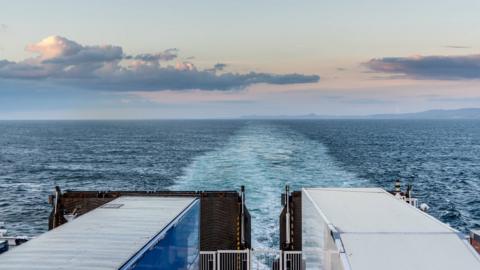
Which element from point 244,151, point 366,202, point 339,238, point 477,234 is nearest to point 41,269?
point 339,238

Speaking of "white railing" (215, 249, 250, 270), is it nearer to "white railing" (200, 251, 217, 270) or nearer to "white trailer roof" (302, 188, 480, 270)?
"white railing" (200, 251, 217, 270)

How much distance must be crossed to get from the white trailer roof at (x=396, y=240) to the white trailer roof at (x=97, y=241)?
13.0 feet

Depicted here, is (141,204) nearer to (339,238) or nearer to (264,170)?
(339,238)


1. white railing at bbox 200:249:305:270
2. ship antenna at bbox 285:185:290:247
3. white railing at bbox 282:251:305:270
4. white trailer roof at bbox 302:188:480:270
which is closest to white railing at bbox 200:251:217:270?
white railing at bbox 200:249:305:270

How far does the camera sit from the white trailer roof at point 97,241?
7.89 m

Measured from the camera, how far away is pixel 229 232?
64.3 ft

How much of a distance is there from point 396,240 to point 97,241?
5.84 meters

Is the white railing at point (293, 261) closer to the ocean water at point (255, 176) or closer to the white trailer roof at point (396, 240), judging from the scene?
the white trailer roof at point (396, 240)

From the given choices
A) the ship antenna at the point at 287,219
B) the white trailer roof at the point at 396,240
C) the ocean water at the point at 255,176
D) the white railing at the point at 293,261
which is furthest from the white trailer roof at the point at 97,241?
the ocean water at the point at 255,176

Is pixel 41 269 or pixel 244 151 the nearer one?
pixel 41 269

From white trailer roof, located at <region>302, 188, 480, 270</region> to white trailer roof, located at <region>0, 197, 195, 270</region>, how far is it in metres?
3.97

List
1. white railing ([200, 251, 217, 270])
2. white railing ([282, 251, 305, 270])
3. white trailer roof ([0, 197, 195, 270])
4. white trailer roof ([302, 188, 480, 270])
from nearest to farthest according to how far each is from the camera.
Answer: white trailer roof ([0, 197, 195, 270]), white trailer roof ([302, 188, 480, 270]), white railing ([200, 251, 217, 270]), white railing ([282, 251, 305, 270])

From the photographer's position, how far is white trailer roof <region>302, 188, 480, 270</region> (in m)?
8.62

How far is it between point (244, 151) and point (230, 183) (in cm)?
3032
